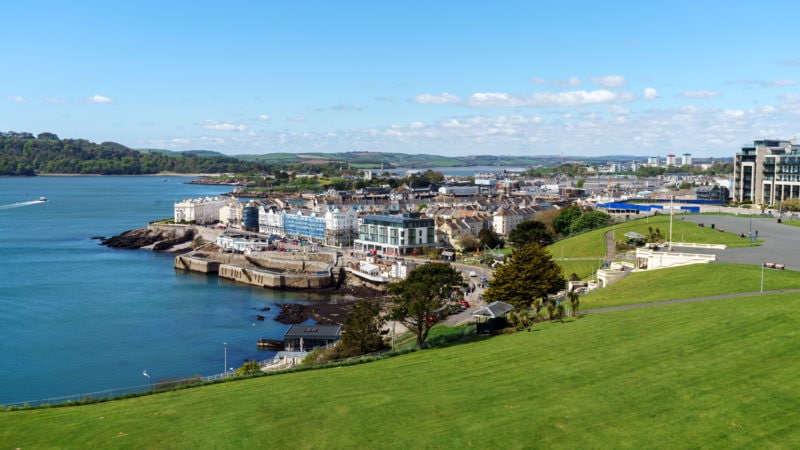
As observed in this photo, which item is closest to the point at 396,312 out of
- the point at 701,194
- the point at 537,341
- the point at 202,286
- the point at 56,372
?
the point at 537,341

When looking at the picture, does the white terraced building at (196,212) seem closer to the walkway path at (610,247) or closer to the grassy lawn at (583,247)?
the grassy lawn at (583,247)

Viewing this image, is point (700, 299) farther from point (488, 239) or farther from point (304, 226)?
point (304, 226)

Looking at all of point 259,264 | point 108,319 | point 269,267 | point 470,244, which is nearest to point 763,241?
point 470,244

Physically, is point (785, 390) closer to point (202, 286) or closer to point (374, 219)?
point (202, 286)

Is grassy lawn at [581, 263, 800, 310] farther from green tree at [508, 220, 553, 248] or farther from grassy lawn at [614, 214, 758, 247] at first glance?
green tree at [508, 220, 553, 248]

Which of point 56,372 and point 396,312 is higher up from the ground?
point 396,312

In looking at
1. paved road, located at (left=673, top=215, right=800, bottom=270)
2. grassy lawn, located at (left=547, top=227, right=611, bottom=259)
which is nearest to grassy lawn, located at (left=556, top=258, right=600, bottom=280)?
grassy lawn, located at (left=547, top=227, right=611, bottom=259)
